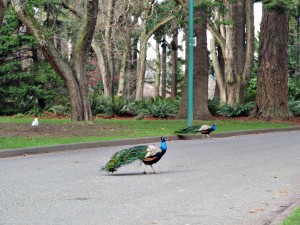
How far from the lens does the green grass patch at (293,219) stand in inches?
335

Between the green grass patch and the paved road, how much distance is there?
32cm

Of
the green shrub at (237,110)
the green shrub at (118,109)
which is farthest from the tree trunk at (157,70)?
the green shrub at (237,110)

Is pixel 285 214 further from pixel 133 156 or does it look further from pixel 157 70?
pixel 157 70

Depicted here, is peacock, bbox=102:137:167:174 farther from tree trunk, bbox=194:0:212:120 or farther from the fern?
the fern

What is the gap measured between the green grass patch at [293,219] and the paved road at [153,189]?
0.32 metres

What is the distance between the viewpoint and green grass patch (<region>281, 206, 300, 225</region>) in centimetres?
850

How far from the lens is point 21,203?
10.6 m

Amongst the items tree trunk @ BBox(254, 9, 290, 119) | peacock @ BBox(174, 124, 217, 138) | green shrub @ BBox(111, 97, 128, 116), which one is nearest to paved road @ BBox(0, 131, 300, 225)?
peacock @ BBox(174, 124, 217, 138)

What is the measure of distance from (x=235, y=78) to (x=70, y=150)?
2534 cm

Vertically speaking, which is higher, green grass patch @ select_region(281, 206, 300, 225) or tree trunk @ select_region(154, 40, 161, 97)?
tree trunk @ select_region(154, 40, 161, 97)

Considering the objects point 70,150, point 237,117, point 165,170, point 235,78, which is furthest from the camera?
point 235,78

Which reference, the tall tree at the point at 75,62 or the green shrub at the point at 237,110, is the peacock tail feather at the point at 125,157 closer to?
the tall tree at the point at 75,62

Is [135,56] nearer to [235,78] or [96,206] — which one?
[235,78]

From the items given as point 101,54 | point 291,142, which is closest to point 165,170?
point 291,142
